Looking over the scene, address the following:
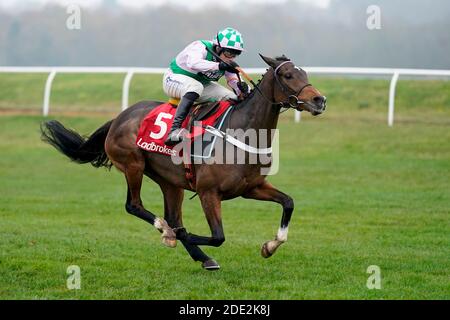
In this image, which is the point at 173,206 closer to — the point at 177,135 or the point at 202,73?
the point at 177,135

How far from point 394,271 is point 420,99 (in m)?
13.3

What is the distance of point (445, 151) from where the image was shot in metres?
17.4

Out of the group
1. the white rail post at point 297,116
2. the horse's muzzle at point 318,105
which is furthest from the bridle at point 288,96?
the white rail post at point 297,116

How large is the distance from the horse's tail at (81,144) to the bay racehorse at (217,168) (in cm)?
41

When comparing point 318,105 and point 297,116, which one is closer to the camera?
point 318,105

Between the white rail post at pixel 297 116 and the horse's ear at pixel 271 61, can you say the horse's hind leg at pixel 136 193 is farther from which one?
the white rail post at pixel 297 116

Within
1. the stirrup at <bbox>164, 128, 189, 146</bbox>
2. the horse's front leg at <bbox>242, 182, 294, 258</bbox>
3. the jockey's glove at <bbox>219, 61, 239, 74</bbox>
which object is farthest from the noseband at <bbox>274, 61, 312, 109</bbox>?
the stirrup at <bbox>164, 128, 189, 146</bbox>

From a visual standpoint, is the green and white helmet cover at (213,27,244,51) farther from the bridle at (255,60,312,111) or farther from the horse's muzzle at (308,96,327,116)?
the horse's muzzle at (308,96,327,116)

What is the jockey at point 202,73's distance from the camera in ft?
24.5

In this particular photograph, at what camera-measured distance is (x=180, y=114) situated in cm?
761

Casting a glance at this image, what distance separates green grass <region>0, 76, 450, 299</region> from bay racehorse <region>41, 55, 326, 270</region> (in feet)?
1.32

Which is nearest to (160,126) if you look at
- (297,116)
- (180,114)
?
(180,114)

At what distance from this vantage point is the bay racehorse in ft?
23.4

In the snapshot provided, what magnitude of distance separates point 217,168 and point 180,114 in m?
0.67
